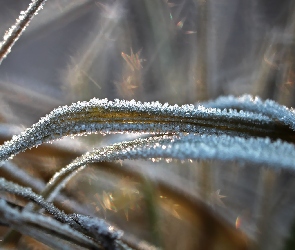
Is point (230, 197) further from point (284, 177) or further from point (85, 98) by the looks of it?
point (85, 98)

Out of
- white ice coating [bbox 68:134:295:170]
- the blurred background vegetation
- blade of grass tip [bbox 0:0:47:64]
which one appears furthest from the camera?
the blurred background vegetation

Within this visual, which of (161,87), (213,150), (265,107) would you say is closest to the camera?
(213,150)

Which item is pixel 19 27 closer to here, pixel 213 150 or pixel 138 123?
pixel 138 123

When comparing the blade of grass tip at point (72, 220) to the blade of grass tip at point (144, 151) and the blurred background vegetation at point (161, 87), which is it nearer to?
the blade of grass tip at point (144, 151)

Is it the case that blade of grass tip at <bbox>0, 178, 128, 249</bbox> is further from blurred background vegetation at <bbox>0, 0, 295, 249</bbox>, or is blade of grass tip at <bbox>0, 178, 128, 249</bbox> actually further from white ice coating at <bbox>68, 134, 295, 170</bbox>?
blurred background vegetation at <bbox>0, 0, 295, 249</bbox>

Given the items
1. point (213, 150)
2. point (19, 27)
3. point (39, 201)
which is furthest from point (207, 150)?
point (19, 27)

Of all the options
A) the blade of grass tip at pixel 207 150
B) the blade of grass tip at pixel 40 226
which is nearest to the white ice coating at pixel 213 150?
the blade of grass tip at pixel 207 150

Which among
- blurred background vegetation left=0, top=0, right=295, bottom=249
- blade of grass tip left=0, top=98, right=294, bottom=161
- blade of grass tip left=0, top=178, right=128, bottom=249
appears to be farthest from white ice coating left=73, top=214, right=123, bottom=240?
blurred background vegetation left=0, top=0, right=295, bottom=249
